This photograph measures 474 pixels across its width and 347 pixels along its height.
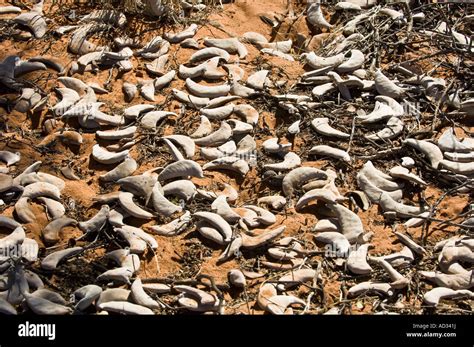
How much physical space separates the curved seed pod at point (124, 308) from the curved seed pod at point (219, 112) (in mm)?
1133

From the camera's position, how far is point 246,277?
3455 mm

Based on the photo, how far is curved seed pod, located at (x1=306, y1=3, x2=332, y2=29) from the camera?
4754 mm

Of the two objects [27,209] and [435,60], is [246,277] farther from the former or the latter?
[435,60]

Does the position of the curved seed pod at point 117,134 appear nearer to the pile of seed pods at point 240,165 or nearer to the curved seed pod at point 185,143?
the pile of seed pods at point 240,165

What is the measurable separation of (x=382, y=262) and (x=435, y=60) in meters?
1.39

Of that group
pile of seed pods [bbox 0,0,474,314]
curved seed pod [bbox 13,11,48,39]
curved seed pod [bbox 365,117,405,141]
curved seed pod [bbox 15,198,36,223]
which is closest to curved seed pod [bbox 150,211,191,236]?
pile of seed pods [bbox 0,0,474,314]

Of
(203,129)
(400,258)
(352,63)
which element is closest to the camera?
(400,258)

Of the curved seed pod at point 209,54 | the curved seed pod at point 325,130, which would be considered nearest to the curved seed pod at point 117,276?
the curved seed pod at point 325,130

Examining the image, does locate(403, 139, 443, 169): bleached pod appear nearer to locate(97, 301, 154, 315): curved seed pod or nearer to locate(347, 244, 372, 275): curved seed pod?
locate(347, 244, 372, 275): curved seed pod

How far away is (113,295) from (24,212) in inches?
22.8

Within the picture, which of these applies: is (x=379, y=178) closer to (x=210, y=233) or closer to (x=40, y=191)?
(x=210, y=233)

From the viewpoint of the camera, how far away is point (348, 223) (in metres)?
3.64

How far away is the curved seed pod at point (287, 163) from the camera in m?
3.89

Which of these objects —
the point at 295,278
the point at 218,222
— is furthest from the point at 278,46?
the point at 295,278
